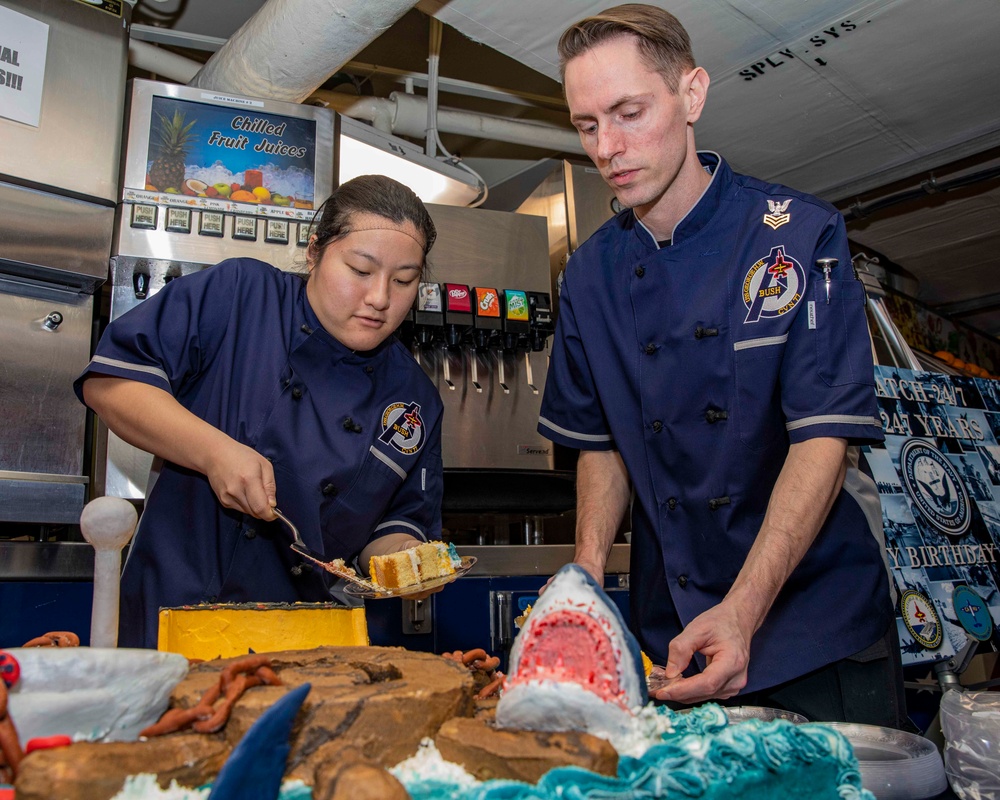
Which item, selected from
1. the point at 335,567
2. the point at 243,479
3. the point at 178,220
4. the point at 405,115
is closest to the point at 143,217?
the point at 178,220

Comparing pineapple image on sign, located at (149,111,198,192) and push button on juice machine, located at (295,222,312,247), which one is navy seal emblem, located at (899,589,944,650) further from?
pineapple image on sign, located at (149,111,198,192)

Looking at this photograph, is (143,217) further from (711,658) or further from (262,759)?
(262,759)

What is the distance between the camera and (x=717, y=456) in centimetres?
158

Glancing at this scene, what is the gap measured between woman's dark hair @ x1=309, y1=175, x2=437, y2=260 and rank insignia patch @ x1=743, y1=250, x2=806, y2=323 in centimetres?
75

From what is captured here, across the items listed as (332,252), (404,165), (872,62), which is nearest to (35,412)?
(332,252)

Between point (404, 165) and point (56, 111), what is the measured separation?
1.20m

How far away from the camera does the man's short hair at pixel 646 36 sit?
5.31 feet

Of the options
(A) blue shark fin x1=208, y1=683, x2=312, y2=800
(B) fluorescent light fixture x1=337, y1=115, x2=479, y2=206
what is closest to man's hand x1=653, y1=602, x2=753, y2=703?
(A) blue shark fin x1=208, y1=683, x2=312, y2=800

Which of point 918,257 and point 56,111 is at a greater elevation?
point 918,257

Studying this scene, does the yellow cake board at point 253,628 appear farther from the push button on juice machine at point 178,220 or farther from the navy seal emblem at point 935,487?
the navy seal emblem at point 935,487

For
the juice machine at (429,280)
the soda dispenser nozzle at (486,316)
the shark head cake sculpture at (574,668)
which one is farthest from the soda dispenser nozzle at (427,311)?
the shark head cake sculpture at (574,668)

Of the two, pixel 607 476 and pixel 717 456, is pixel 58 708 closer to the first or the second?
pixel 717 456

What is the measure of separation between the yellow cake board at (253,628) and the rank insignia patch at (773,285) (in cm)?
93

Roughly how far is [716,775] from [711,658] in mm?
552
